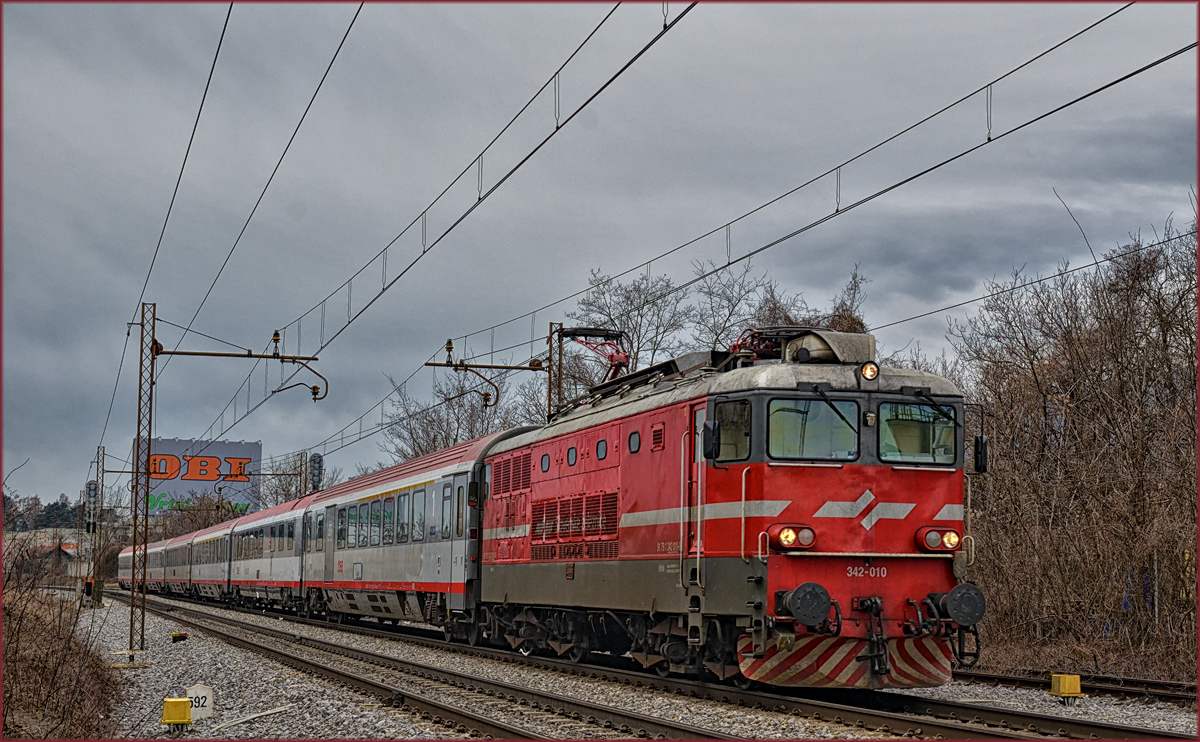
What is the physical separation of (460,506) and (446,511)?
2.91 ft

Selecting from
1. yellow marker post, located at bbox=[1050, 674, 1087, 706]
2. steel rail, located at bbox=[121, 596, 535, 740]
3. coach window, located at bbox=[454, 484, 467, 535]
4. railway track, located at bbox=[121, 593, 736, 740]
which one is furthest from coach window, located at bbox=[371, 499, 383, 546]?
yellow marker post, located at bbox=[1050, 674, 1087, 706]

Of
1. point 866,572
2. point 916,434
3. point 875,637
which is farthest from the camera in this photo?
point 916,434

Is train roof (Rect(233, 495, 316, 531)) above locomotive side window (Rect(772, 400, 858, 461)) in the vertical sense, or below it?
below

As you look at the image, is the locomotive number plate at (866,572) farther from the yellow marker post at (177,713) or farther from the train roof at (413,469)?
the train roof at (413,469)

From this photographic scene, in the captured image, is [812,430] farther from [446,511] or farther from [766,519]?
[446,511]

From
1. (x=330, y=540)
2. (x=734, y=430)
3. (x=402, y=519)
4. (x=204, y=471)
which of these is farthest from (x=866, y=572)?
(x=204, y=471)

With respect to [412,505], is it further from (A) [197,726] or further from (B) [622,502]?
(A) [197,726]

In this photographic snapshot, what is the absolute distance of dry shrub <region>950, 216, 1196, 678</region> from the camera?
18078mm

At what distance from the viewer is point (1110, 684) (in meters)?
15.2

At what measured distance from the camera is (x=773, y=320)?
3941 cm

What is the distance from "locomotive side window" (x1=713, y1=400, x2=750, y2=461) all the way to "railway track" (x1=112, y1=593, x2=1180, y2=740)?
277 centimetres

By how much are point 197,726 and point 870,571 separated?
785 centimetres

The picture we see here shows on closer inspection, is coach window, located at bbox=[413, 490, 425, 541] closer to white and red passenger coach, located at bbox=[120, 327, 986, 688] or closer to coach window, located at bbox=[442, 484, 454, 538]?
coach window, located at bbox=[442, 484, 454, 538]

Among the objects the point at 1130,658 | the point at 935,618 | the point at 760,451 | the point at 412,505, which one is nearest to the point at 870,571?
the point at 935,618
